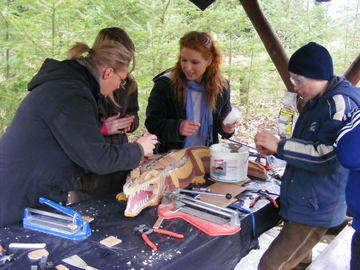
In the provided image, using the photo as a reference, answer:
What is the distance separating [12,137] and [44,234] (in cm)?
43

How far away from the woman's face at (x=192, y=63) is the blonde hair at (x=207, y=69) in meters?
0.03

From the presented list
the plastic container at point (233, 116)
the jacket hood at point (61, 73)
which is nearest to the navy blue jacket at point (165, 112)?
the plastic container at point (233, 116)

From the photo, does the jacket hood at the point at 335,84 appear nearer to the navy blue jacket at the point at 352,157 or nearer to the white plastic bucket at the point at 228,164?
the navy blue jacket at the point at 352,157

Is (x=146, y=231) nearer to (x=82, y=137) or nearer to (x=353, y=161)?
(x=82, y=137)

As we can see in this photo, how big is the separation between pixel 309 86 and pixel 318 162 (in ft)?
1.30

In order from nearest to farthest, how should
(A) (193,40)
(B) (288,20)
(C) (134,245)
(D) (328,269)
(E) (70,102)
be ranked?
(C) (134,245)
(E) (70,102)
(D) (328,269)
(A) (193,40)
(B) (288,20)

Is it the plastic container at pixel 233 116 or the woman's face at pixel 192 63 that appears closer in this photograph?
the plastic container at pixel 233 116

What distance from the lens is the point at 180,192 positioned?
5.80 feet

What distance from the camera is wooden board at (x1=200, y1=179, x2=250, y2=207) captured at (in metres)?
1.66

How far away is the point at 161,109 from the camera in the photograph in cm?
269

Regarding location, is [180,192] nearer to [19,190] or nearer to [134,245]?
[134,245]

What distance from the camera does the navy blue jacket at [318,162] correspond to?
1.62 metres

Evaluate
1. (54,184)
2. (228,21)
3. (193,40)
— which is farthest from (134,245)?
(228,21)

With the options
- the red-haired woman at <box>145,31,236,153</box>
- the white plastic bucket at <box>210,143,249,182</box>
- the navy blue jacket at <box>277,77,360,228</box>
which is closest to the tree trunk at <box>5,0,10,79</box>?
the red-haired woman at <box>145,31,236,153</box>
